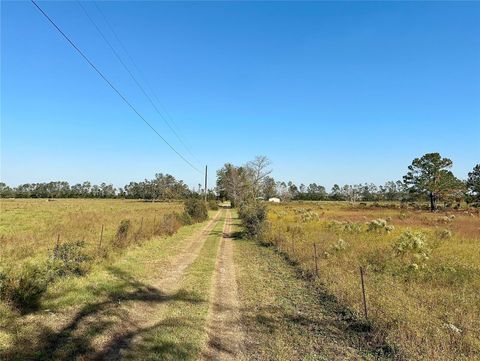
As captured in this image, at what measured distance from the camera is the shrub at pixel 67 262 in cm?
1006

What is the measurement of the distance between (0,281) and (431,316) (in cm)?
911

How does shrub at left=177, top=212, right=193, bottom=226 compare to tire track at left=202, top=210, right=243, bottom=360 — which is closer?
tire track at left=202, top=210, right=243, bottom=360

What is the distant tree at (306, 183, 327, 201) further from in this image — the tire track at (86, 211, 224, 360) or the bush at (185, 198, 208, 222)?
the tire track at (86, 211, 224, 360)

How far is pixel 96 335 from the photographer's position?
21.6 ft

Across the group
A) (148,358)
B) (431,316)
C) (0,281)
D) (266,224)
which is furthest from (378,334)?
(266,224)

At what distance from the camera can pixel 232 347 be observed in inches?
251

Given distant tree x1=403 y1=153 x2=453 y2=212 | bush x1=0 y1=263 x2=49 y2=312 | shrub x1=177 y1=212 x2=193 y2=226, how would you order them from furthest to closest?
distant tree x1=403 y1=153 x2=453 y2=212 → shrub x1=177 y1=212 x2=193 y2=226 → bush x1=0 y1=263 x2=49 y2=312

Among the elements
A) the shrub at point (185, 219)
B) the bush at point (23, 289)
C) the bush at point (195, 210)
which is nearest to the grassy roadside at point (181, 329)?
the bush at point (23, 289)

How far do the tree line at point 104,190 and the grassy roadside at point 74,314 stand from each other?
108 meters

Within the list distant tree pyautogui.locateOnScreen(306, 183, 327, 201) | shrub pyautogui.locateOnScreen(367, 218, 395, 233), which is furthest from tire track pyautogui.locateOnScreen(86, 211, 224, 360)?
distant tree pyautogui.locateOnScreen(306, 183, 327, 201)

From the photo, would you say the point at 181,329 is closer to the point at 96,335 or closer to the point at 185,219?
the point at 96,335

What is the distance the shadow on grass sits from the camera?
580cm

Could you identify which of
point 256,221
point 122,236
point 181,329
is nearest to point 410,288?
point 181,329

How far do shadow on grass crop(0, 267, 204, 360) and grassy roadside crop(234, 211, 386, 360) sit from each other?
4.40ft
